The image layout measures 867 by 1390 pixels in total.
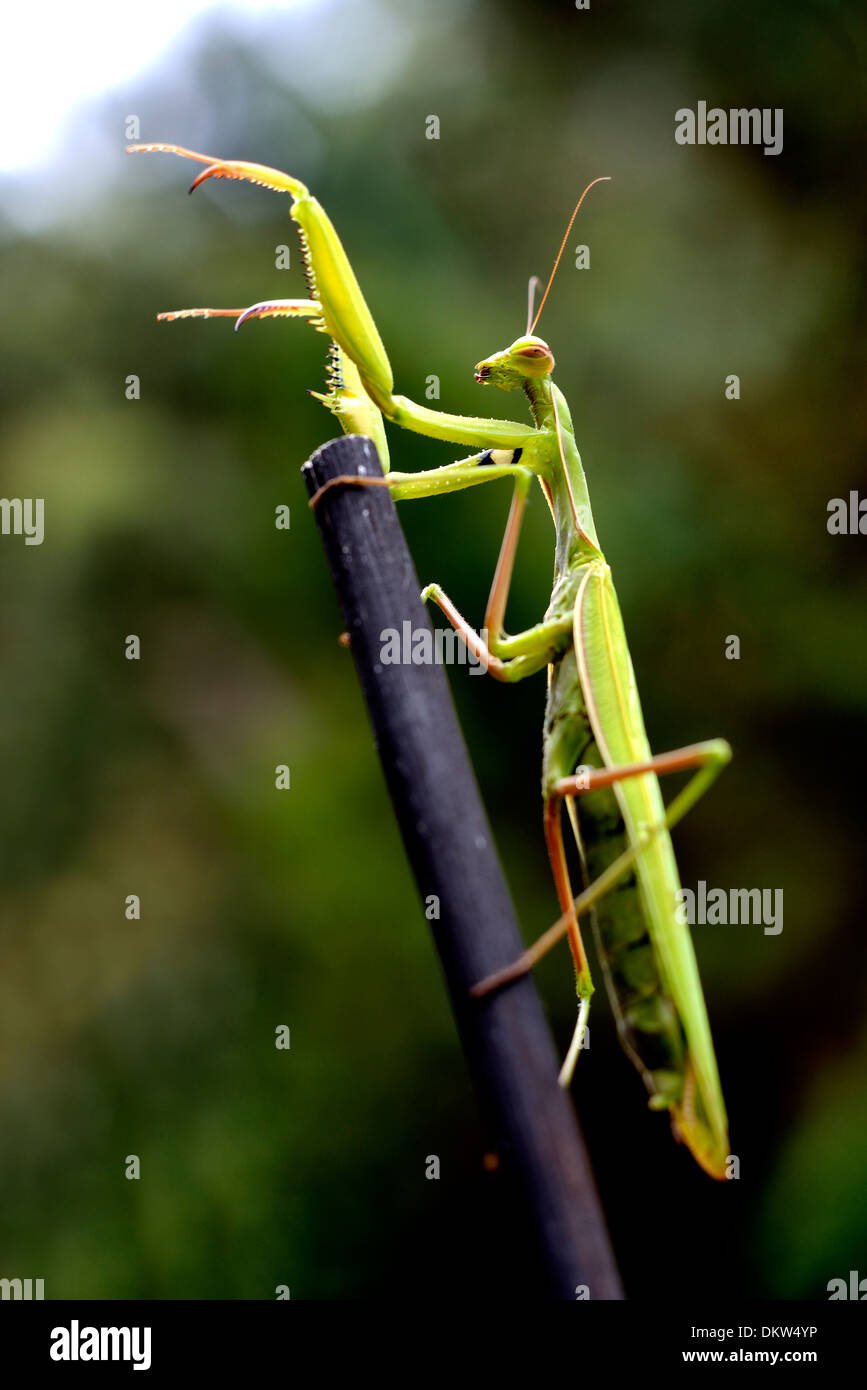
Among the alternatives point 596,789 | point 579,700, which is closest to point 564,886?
point 596,789

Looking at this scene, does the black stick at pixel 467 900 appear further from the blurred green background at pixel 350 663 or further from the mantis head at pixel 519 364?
the blurred green background at pixel 350 663

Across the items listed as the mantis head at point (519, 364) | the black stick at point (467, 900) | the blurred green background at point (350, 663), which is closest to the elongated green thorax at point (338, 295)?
the mantis head at point (519, 364)

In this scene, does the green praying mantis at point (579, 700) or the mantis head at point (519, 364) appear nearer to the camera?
the green praying mantis at point (579, 700)

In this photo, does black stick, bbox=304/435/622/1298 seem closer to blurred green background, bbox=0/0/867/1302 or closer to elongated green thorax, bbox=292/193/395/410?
elongated green thorax, bbox=292/193/395/410

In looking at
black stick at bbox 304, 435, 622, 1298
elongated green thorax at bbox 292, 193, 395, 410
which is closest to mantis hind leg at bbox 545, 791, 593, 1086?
black stick at bbox 304, 435, 622, 1298

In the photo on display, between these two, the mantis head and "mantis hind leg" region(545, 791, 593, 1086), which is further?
the mantis head

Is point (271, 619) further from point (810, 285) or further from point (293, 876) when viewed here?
point (810, 285)

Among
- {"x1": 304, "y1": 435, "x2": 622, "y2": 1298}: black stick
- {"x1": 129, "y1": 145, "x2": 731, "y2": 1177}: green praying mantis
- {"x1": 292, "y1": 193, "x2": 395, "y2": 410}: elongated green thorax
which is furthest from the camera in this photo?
{"x1": 292, "y1": 193, "x2": 395, "y2": 410}: elongated green thorax

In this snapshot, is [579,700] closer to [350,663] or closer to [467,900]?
[467,900]
